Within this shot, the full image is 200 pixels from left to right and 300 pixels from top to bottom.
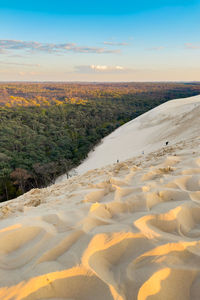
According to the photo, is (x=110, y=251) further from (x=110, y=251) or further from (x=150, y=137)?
(x=150, y=137)

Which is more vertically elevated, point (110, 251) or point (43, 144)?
point (110, 251)

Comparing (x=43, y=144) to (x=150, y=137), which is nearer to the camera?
(x=150, y=137)

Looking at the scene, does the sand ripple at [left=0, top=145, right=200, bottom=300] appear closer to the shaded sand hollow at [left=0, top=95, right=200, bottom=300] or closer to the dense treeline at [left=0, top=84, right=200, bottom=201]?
the shaded sand hollow at [left=0, top=95, right=200, bottom=300]

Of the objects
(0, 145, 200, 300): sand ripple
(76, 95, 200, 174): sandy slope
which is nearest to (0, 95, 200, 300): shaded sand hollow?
(0, 145, 200, 300): sand ripple

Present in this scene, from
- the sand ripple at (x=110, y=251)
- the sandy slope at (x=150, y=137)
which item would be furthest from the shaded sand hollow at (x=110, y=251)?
the sandy slope at (x=150, y=137)

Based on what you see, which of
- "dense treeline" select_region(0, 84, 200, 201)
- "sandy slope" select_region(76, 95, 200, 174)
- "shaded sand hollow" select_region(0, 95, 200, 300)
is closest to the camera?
"shaded sand hollow" select_region(0, 95, 200, 300)

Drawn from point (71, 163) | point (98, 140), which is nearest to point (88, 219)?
point (71, 163)

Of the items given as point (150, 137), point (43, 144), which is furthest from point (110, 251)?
point (43, 144)

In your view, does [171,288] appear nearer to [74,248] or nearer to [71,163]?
[74,248]
